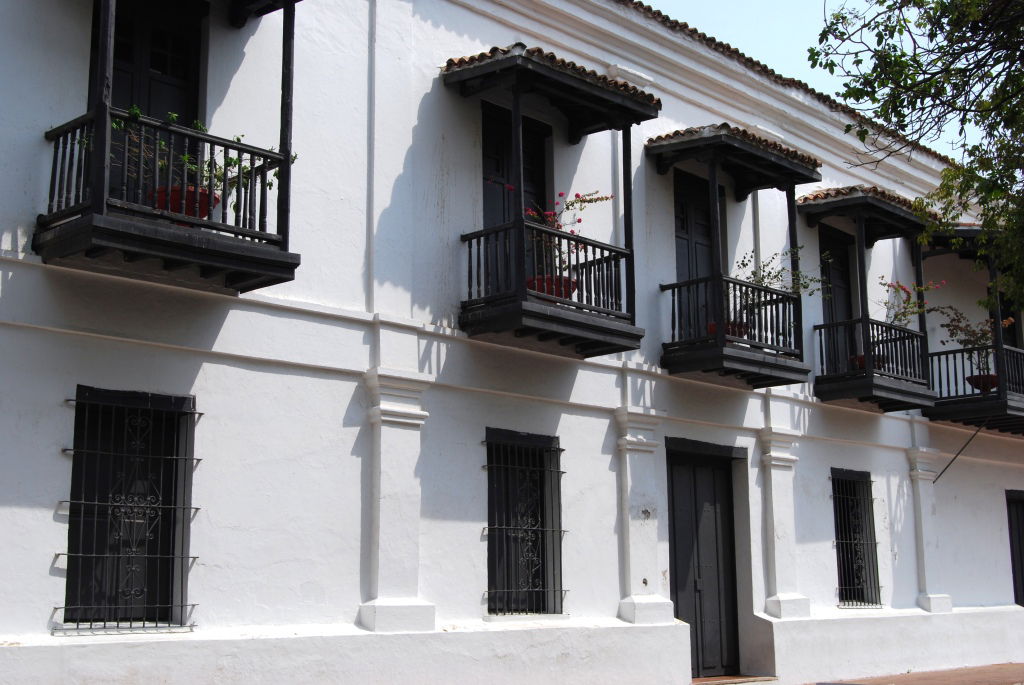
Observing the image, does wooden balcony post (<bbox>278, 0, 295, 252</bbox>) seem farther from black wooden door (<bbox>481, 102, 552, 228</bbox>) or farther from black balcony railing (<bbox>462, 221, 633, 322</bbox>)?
black wooden door (<bbox>481, 102, 552, 228</bbox>)

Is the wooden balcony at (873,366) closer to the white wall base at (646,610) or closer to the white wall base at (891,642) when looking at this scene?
the white wall base at (891,642)

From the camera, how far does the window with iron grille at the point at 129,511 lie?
913 cm

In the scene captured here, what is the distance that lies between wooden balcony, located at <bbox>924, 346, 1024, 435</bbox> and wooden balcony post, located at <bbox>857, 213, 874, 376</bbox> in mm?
2128

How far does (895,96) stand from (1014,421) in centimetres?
919

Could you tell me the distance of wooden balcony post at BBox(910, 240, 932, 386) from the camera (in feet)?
55.9

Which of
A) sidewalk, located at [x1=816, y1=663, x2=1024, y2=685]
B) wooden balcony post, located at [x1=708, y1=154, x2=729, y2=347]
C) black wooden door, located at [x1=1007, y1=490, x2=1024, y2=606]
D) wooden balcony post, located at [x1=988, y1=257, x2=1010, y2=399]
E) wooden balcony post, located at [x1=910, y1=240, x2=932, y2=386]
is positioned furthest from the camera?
black wooden door, located at [x1=1007, y1=490, x2=1024, y2=606]

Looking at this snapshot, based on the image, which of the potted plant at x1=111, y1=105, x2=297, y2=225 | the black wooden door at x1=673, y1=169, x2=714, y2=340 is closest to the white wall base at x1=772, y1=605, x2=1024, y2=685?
the black wooden door at x1=673, y1=169, x2=714, y2=340

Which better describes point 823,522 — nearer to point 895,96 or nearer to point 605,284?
point 605,284

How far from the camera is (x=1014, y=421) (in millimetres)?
18219

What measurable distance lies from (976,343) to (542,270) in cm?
835

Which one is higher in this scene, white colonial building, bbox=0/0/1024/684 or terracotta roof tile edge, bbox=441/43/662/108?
terracotta roof tile edge, bbox=441/43/662/108

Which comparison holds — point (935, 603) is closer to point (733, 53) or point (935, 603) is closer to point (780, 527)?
point (780, 527)

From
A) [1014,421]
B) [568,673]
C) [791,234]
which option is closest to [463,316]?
[568,673]

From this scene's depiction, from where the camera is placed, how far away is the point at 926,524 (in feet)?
57.7
